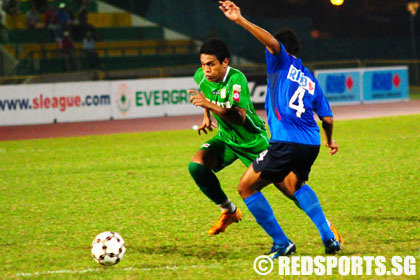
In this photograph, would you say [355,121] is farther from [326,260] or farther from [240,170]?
[326,260]

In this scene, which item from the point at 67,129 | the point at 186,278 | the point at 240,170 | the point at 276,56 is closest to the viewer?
the point at 186,278

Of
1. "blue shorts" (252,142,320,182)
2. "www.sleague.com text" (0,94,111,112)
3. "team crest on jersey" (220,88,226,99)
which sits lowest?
"blue shorts" (252,142,320,182)

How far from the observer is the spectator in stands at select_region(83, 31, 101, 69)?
26516mm

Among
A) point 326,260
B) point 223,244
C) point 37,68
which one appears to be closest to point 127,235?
point 223,244

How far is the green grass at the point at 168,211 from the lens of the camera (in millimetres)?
5781

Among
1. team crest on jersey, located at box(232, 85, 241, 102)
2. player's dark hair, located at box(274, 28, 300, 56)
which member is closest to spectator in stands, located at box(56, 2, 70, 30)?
team crest on jersey, located at box(232, 85, 241, 102)

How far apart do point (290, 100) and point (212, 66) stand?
3.40ft

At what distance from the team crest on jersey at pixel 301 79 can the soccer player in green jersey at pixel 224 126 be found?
750 mm

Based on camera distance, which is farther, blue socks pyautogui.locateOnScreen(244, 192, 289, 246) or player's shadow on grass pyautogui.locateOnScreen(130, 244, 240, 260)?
player's shadow on grass pyautogui.locateOnScreen(130, 244, 240, 260)

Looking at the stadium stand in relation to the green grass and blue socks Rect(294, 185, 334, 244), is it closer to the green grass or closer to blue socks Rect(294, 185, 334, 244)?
the green grass

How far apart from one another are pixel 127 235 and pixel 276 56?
2486 mm

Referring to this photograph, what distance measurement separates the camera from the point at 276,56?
5520 millimetres

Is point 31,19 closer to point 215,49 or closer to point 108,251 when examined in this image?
point 215,49

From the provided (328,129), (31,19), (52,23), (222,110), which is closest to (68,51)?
(52,23)
